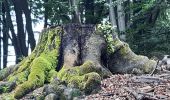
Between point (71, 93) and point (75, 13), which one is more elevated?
point (75, 13)

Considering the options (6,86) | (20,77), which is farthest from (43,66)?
(6,86)

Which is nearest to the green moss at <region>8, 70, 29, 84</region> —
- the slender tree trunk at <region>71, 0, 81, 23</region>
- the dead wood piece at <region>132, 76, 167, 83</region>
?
the dead wood piece at <region>132, 76, 167, 83</region>

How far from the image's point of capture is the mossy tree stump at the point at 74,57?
8594mm

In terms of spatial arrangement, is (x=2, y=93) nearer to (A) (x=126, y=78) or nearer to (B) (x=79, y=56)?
(B) (x=79, y=56)

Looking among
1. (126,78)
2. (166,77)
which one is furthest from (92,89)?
(166,77)

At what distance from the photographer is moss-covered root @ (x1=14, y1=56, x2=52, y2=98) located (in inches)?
314

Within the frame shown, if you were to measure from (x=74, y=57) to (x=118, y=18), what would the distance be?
12.8 m

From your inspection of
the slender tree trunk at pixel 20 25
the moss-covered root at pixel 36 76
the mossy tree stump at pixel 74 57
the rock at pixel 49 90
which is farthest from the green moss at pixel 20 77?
the slender tree trunk at pixel 20 25

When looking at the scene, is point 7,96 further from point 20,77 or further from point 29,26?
point 29,26

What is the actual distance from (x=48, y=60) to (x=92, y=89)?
1.96 m

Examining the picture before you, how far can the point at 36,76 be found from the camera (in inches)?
332

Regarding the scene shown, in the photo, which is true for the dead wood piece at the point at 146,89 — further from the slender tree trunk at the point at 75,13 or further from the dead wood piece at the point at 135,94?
the slender tree trunk at the point at 75,13

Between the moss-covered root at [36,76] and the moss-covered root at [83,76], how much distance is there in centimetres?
41

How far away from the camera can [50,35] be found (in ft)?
30.9
